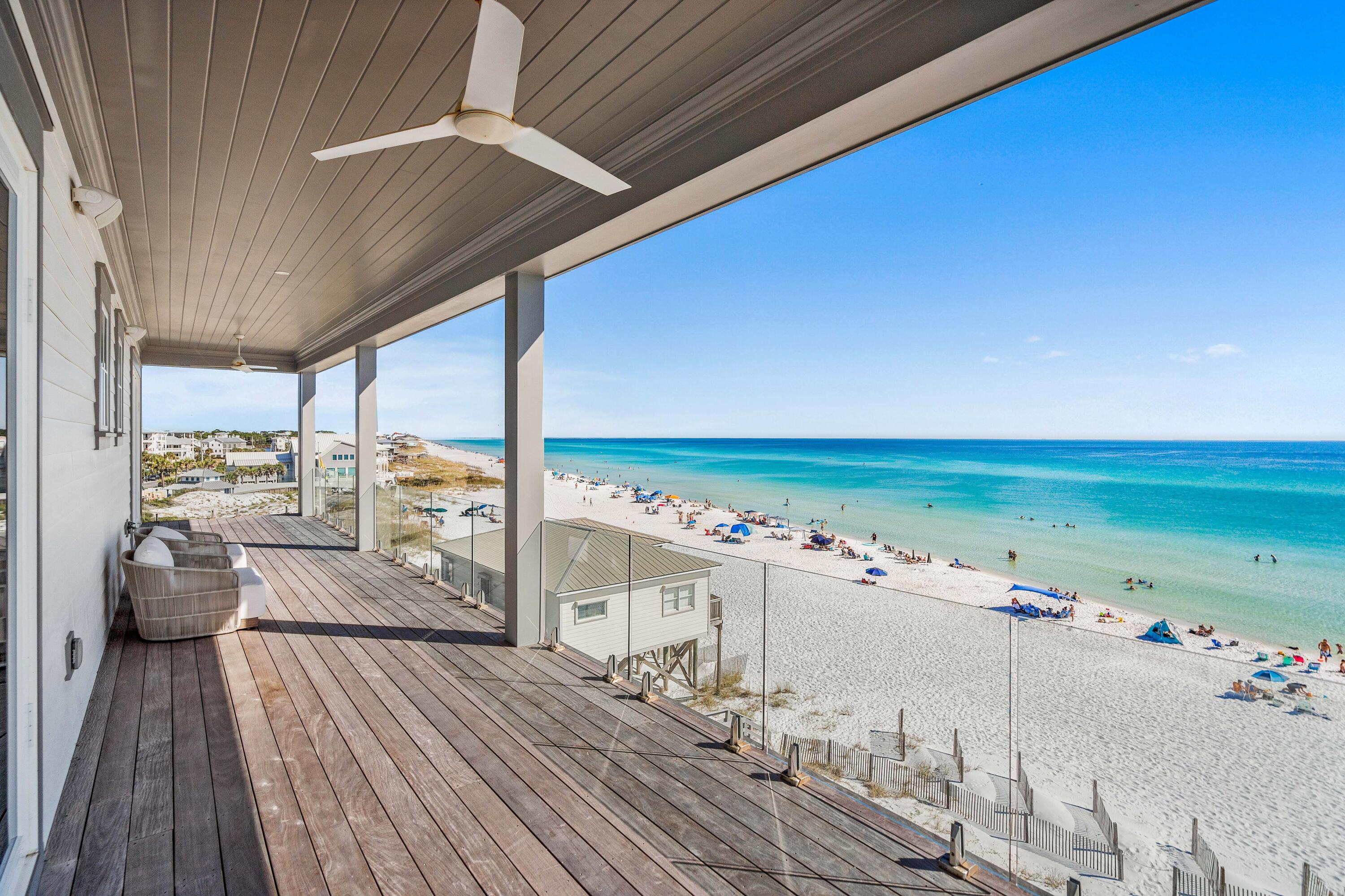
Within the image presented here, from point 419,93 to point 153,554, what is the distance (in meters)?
3.50

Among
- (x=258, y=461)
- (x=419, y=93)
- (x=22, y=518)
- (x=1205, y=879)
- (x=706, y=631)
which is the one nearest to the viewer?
(x=1205, y=879)

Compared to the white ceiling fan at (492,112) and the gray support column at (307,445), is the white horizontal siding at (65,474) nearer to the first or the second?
the white ceiling fan at (492,112)

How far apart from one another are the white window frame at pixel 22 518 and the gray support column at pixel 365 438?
5.19 metres

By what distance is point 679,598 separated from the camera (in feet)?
10.2

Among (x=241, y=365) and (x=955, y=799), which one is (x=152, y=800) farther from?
(x=241, y=365)

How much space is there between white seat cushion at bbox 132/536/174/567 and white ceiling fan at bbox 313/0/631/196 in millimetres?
3412

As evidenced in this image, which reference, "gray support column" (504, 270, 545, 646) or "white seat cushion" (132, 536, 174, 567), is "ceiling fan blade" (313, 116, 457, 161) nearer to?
"gray support column" (504, 270, 545, 646)

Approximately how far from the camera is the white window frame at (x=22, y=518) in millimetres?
1648

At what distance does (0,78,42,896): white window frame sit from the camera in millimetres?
1648

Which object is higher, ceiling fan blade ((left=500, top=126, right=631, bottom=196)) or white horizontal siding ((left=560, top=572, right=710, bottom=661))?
ceiling fan blade ((left=500, top=126, right=631, bottom=196))

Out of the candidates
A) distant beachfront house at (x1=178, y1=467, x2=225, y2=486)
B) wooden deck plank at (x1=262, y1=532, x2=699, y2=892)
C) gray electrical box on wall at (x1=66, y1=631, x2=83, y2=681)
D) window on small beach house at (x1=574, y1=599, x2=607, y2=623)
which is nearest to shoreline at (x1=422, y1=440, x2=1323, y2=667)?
window on small beach house at (x1=574, y1=599, x2=607, y2=623)

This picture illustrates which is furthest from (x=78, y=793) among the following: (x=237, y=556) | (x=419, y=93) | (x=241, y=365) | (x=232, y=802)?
(x=241, y=365)

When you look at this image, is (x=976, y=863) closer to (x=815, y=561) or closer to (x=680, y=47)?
(x=680, y=47)

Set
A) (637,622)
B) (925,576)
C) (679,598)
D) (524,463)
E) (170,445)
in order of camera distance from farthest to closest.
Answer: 1. (925,576)
2. (170,445)
3. (524,463)
4. (637,622)
5. (679,598)
